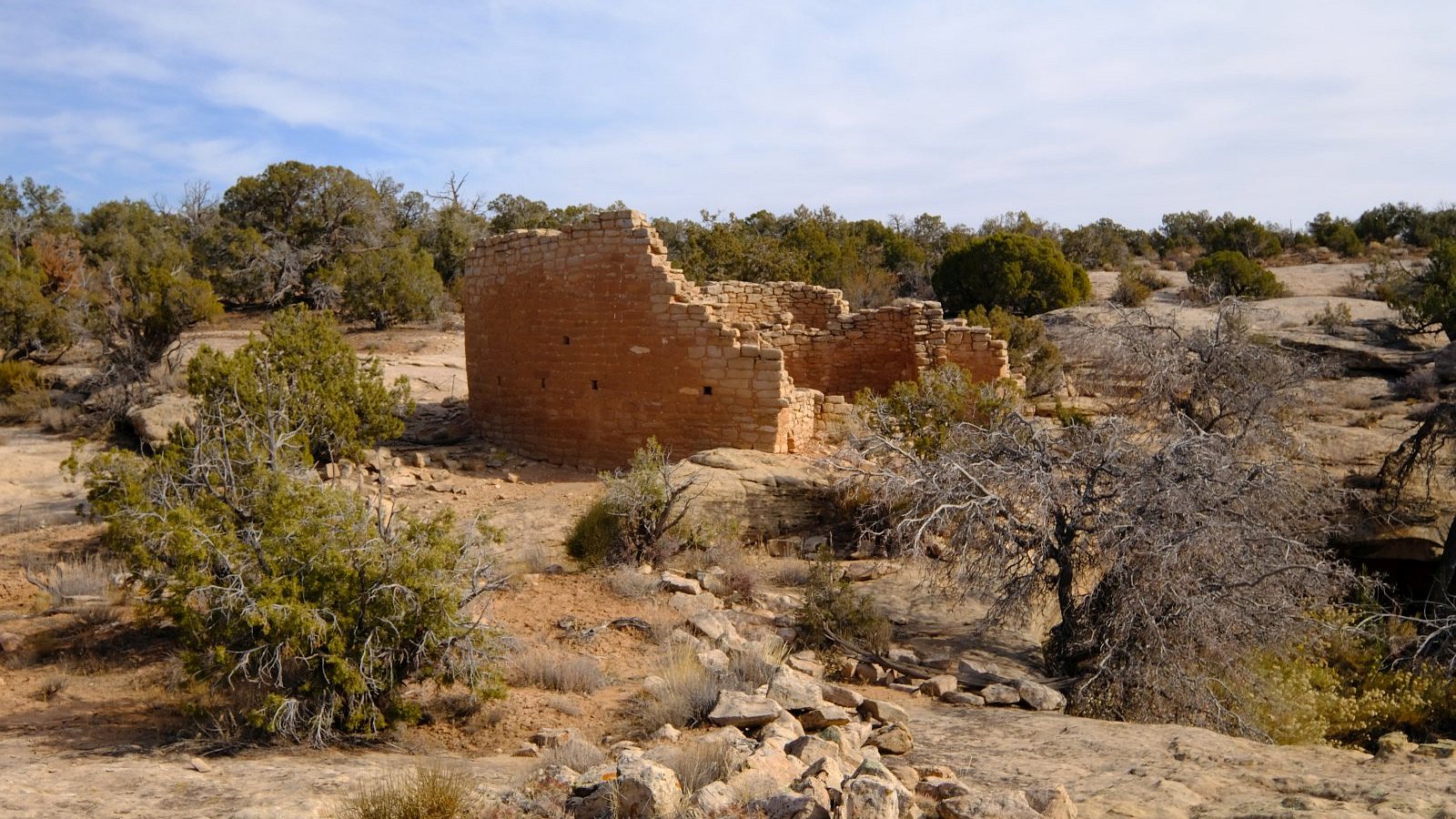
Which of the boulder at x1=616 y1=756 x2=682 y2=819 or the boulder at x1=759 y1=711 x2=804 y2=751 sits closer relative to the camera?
the boulder at x1=616 y1=756 x2=682 y2=819

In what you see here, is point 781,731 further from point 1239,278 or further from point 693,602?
point 1239,278

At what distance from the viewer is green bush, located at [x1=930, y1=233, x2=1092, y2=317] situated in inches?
936

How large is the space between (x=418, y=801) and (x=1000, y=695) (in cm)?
351

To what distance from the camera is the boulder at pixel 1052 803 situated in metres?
3.83

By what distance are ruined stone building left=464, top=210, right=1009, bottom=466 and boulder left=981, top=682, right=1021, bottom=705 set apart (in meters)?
5.22

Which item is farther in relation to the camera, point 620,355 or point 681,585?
point 620,355

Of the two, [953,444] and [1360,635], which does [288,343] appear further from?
[1360,635]

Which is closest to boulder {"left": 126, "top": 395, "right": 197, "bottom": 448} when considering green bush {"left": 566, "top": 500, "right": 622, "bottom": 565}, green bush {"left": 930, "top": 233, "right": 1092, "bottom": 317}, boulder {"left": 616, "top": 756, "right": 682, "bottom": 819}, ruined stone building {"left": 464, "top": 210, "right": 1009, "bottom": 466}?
ruined stone building {"left": 464, "top": 210, "right": 1009, "bottom": 466}

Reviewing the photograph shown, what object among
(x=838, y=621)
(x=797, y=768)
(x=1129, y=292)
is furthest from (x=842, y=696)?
(x=1129, y=292)

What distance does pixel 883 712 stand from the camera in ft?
17.3

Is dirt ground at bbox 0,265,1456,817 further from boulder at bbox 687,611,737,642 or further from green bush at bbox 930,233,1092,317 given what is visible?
green bush at bbox 930,233,1092,317

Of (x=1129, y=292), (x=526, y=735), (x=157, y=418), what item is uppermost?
(x=1129, y=292)

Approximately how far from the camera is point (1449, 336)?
1820cm

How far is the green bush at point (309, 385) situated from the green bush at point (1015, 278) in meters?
16.0
